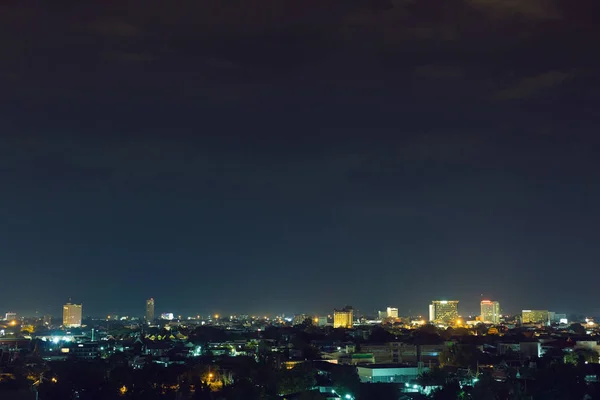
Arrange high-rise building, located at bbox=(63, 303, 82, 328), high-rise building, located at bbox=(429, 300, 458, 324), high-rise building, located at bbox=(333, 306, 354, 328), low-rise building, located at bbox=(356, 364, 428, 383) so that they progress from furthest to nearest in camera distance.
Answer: high-rise building, located at bbox=(63, 303, 82, 328) < high-rise building, located at bbox=(429, 300, 458, 324) < high-rise building, located at bbox=(333, 306, 354, 328) < low-rise building, located at bbox=(356, 364, 428, 383)

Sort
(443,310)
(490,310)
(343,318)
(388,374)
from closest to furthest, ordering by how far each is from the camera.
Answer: (388,374) < (343,318) < (443,310) < (490,310)

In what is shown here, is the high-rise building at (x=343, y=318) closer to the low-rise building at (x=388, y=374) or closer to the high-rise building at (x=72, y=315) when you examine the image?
the high-rise building at (x=72, y=315)

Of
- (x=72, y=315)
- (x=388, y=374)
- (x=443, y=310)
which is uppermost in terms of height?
(x=443, y=310)

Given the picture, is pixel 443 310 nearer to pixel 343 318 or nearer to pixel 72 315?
pixel 343 318

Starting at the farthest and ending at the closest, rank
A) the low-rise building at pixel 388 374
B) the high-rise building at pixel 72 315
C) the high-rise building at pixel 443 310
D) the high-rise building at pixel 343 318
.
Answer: the high-rise building at pixel 72 315 < the high-rise building at pixel 443 310 < the high-rise building at pixel 343 318 < the low-rise building at pixel 388 374

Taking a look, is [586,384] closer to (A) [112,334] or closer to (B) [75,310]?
(A) [112,334]

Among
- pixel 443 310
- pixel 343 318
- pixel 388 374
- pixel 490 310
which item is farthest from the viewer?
pixel 490 310

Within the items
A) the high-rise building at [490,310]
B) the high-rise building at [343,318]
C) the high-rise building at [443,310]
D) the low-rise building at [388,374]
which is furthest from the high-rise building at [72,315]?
the low-rise building at [388,374]

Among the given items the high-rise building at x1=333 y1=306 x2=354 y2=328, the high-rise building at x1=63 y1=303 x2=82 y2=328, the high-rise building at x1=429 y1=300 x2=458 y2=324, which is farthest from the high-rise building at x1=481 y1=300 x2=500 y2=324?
the high-rise building at x1=63 y1=303 x2=82 y2=328

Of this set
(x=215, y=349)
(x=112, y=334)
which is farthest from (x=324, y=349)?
(x=112, y=334)

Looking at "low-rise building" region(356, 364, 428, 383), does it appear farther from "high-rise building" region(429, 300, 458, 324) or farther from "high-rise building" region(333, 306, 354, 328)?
"high-rise building" region(429, 300, 458, 324)

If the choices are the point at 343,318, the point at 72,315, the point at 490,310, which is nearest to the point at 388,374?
the point at 343,318
